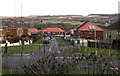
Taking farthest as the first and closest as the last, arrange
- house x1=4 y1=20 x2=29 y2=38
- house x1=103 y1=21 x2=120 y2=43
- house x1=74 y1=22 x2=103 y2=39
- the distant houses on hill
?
house x1=74 y1=22 x2=103 y2=39
house x1=103 y1=21 x2=120 y2=43
the distant houses on hill
house x1=4 y1=20 x2=29 y2=38

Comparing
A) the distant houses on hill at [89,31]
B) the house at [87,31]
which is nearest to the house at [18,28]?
the distant houses on hill at [89,31]

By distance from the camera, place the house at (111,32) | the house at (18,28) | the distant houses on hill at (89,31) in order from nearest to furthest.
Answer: the house at (18,28)
the distant houses on hill at (89,31)
the house at (111,32)

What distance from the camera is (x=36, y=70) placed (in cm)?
676

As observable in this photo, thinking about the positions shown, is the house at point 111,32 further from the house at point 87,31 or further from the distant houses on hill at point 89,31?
the house at point 87,31

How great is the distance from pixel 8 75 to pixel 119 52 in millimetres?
4976

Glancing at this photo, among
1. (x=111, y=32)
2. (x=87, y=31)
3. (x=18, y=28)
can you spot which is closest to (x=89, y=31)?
(x=87, y=31)

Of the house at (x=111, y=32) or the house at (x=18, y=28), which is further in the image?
the house at (x=111, y=32)

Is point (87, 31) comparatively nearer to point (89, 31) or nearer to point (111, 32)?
point (89, 31)

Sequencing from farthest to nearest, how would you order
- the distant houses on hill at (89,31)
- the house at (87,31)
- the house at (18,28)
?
the house at (87,31) < the distant houses on hill at (89,31) < the house at (18,28)

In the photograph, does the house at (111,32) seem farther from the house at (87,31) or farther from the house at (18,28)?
the house at (18,28)

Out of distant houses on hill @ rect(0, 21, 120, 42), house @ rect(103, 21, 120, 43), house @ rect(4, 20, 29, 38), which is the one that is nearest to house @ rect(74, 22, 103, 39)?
distant houses on hill @ rect(0, 21, 120, 42)

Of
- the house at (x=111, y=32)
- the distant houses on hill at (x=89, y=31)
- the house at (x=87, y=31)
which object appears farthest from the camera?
the house at (x=87, y=31)

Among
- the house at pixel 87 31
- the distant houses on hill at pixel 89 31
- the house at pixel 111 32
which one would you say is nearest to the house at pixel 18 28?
the distant houses on hill at pixel 89 31

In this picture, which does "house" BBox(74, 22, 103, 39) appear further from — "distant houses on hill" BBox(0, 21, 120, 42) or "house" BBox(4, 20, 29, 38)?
"house" BBox(4, 20, 29, 38)
